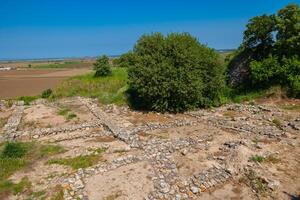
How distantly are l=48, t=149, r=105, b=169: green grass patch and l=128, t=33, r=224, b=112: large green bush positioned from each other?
25.1 ft

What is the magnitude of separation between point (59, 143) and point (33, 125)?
14.1ft

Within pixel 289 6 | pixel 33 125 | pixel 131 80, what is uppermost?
pixel 289 6

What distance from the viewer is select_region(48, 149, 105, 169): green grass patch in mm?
9491

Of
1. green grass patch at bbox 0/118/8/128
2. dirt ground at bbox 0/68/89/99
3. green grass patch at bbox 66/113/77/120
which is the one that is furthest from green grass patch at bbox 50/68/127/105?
green grass patch at bbox 0/118/8/128

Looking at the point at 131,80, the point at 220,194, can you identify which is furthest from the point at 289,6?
the point at 220,194

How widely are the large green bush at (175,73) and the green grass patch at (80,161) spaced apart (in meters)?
7.66

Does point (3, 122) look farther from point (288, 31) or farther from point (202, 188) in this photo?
point (288, 31)

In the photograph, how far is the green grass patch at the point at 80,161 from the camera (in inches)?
374

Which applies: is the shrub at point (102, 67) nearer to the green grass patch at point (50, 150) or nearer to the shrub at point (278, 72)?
the shrub at point (278, 72)

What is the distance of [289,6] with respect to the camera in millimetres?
19328

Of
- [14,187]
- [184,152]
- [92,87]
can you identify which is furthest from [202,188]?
[92,87]

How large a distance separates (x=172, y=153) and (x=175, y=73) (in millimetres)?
7602

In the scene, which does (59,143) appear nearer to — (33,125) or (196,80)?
(33,125)

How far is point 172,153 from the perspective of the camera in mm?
10148
